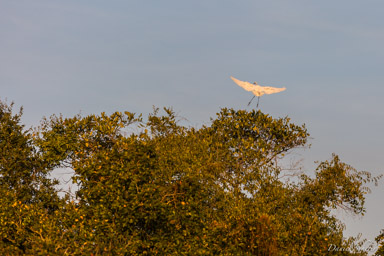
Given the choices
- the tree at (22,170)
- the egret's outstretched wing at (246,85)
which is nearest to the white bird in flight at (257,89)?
the egret's outstretched wing at (246,85)

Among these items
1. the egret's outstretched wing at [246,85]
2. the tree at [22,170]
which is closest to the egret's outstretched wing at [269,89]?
the egret's outstretched wing at [246,85]

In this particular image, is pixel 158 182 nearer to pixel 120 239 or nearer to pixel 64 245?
pixel 120 239

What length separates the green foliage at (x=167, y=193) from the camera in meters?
25.0

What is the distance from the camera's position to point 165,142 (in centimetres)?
3253

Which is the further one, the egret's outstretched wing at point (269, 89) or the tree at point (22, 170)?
the egret's outstretched wing at point (269, 89)

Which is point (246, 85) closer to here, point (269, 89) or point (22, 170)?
point (269, 89)

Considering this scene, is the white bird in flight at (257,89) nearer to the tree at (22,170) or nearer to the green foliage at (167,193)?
the green foliage at (167,193)

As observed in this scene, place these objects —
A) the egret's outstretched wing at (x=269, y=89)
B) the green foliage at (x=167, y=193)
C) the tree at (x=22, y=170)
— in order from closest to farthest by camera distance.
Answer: the green foliage at (x=167, y=193), the tree at (x=22, y=170), the egret's outstretched wing at (x=269, y=89)

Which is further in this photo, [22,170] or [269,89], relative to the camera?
[269,89]

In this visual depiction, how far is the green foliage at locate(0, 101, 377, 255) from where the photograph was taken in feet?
82.0

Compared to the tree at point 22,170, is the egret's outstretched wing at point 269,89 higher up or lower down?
higher up

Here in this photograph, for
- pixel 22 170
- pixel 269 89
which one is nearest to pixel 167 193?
pixel 22 170

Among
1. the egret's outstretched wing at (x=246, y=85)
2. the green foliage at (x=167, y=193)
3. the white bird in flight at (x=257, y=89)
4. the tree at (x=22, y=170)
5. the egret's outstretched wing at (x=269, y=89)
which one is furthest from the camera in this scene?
the egret's outstretched wing at (x=269, y=89)

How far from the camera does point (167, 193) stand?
25703 millimetres
